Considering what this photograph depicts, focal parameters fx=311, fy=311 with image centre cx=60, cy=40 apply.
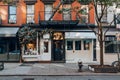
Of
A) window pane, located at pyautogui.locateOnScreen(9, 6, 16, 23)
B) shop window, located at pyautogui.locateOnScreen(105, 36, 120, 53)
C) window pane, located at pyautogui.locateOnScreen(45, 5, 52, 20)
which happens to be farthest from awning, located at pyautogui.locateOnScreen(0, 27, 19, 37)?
shop window, located at pyautogui.locateOnScreen(105, 36, 120, 53)

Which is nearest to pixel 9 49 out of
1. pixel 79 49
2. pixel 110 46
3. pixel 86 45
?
pixel 79 49

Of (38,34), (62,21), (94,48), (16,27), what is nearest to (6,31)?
(16,27)

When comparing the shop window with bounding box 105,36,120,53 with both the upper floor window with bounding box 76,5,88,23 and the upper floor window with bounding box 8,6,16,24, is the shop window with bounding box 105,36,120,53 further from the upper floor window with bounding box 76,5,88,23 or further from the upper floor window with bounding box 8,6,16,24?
the upper floor window with bounding box 8,6,16,24

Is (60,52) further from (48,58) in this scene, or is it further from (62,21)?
(62,21)

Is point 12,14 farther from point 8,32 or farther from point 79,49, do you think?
point 79,49

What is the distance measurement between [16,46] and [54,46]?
4123 mm

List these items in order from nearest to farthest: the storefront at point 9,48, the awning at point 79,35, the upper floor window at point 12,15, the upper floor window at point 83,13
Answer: the upper floor window at point 83,13 → the awning at point 79,35 → the storefront at point 9,48 → the upper floor window at point 12,15

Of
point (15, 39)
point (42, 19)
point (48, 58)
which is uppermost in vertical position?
point (42, 19)

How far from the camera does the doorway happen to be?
33.7 meters

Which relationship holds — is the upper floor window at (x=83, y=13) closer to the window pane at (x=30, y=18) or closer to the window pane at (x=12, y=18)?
the window pane at (x=30, y=18)

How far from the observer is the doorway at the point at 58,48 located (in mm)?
33719

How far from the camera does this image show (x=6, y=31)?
32594mm

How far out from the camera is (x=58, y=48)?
1335 inches

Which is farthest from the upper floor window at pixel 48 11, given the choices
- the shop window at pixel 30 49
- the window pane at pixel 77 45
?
the window pane at pixel 77 45
